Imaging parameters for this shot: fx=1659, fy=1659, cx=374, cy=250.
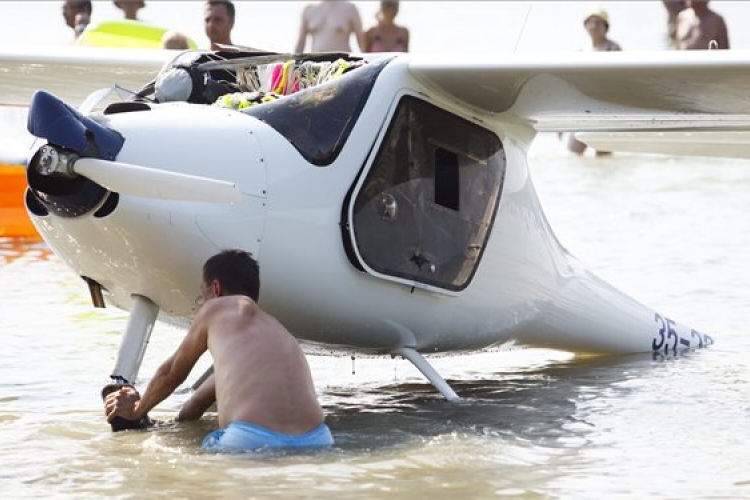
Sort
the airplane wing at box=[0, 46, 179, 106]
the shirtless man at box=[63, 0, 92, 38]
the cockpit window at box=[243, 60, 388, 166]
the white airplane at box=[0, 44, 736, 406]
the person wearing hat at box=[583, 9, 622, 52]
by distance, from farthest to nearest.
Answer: the person wearing hat at box=[583, 9, 622, 52], the shirtless man at box=[63, 0, 92, 38], the airplane wing at box=[0, 46, 179, 106], the cockpit window at box=[243, 60, 388, 166], the white airplane at box=[0, 44, 736, 406]

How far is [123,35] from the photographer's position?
18.5 m

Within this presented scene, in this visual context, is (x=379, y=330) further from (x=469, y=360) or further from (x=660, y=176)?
(x=660, y=176)

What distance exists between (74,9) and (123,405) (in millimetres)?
14246

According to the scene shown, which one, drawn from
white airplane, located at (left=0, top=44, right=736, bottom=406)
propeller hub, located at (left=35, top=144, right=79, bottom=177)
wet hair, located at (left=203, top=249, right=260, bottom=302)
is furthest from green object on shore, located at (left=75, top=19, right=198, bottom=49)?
propeller hub, located at (left=35, top=144, right=79, bottom=177)

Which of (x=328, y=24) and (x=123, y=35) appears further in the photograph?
(x=328, y=24)

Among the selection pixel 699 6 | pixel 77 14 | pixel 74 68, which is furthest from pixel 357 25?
pixel 74 68

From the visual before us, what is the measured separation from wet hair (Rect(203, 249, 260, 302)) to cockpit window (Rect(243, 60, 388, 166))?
0.74 metres

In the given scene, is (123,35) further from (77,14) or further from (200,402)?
(200,402)

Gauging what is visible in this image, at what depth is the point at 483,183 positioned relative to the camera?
8828mm

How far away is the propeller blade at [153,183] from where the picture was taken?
6.87 m

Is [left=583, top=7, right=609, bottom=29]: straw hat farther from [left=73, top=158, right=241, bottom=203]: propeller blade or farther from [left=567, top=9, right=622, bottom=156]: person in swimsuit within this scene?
[left=73, top=158, right=241, bottom=203]: propeller blade

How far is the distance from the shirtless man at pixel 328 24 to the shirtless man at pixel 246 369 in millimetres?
14247

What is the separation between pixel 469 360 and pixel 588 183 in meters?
14.4

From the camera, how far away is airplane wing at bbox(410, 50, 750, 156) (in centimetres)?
811
